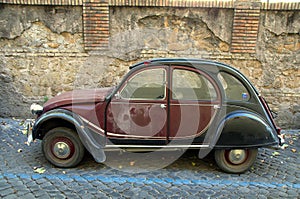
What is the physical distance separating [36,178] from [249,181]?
3.23m

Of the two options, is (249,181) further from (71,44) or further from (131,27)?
(71,44)

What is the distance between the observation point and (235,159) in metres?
4.12

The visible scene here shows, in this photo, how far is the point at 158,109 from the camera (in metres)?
3.92

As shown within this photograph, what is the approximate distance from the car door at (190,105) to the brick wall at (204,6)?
2.67 m

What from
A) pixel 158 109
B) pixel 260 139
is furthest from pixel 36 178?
pixel 260 139

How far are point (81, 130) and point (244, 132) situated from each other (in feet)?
8.22

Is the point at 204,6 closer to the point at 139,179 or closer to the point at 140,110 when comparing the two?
the point at 140,110

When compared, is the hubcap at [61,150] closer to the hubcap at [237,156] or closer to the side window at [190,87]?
the side window at [190,87]

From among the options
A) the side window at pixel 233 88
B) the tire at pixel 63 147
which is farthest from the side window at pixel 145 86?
the tire at pixel 63 147

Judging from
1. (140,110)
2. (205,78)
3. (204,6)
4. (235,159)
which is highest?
(204,6)

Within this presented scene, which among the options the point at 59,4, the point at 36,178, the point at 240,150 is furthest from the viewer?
the point at 59,4

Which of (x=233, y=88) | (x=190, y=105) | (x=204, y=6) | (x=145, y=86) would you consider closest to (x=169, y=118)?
(x=190, y=105)

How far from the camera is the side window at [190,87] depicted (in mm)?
3984

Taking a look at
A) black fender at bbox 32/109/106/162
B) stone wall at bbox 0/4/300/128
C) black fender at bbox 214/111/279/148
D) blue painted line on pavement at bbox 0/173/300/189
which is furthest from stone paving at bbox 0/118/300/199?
stone wall at bbox 0/4/300/128
